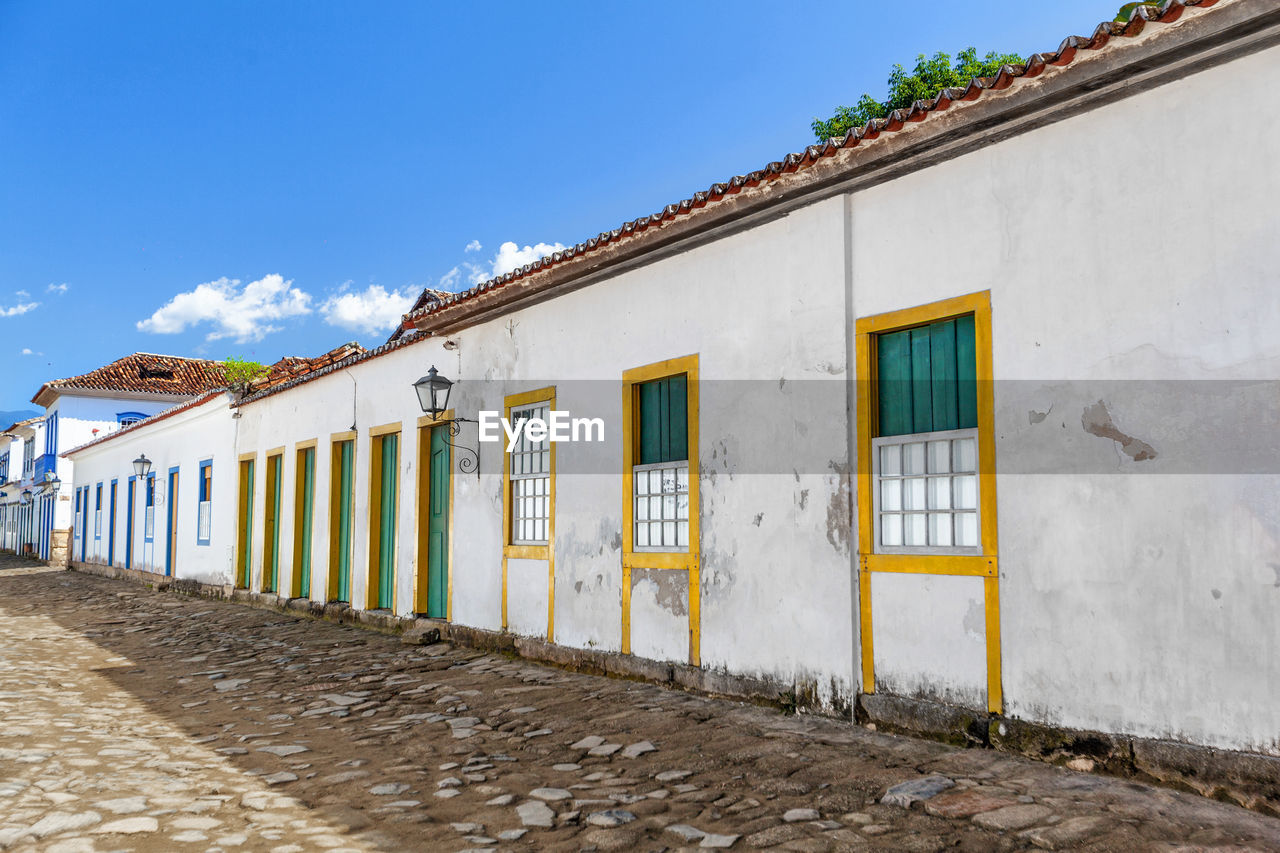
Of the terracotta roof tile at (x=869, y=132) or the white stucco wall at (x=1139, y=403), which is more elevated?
the terracotta roof tile at (x=869, y=132)

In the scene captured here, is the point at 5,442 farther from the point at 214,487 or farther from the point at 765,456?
the point at 765,456

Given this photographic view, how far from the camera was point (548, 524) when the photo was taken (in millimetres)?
8797

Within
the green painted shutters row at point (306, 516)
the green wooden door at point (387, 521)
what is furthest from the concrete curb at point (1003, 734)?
the green painted shutters row at point (306, 516)

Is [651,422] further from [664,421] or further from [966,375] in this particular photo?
[966,375]

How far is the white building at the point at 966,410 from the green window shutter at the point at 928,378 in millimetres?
16

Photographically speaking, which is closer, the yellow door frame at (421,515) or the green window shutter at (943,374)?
the green window shutter at (943,374)

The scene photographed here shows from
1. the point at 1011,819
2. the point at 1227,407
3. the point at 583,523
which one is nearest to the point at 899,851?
the point at 1011,819

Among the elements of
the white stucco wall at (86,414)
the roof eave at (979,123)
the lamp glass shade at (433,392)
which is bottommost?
the lamp glass shade at (433,392)

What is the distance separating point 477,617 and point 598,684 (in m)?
2.69

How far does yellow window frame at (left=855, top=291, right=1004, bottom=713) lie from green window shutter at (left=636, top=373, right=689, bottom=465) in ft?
5.88

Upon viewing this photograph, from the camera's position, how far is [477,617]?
32.1 feet

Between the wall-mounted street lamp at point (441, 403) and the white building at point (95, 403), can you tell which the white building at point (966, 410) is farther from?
the white building at point (95, 403)

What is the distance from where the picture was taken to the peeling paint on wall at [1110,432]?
455cm

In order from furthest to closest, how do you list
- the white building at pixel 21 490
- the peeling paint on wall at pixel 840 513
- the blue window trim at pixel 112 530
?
the white building at pixel 21 490
the blue window trim at pixel 112 530
the peeling paint on wall at pixel 840 513
